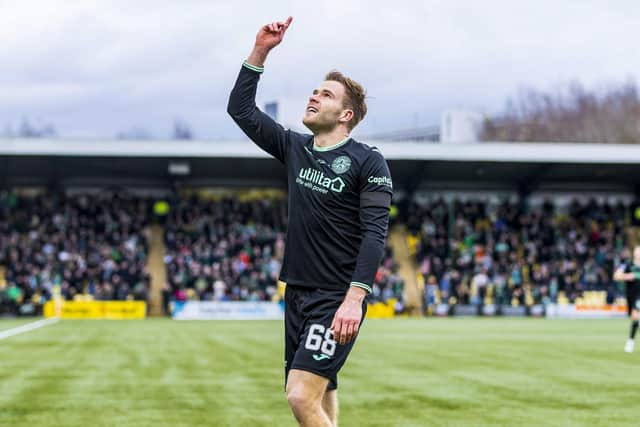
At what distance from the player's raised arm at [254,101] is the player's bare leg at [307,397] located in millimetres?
1414

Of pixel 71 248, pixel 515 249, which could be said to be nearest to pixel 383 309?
pixel 515 249

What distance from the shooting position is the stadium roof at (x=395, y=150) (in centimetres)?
4288

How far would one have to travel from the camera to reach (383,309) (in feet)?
136

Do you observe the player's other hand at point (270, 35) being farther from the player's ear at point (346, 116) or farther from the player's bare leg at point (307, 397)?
the player's bare leg at point (307, 397)

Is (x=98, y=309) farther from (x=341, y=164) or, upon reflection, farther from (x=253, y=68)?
(x=341, y=164)

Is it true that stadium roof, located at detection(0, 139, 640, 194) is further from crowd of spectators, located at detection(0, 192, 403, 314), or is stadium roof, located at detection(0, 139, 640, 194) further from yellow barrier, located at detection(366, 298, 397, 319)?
yellow barrier, located at detection(366, 298, 397, 319)

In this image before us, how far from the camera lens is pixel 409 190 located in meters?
49.4

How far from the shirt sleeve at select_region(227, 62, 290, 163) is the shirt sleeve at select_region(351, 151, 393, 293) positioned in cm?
70

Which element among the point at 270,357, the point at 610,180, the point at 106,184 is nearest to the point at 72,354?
the point at 270,357

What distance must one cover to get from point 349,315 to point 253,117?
1.48 metres

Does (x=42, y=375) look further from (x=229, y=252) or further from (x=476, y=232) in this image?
(x=476, y=232)

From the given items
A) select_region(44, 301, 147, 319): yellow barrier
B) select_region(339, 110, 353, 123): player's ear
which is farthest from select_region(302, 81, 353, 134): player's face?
select_region(44, 301, 147, 319): yellow barrier

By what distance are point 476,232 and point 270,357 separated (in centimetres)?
3134

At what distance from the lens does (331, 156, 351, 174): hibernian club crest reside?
6023mm
